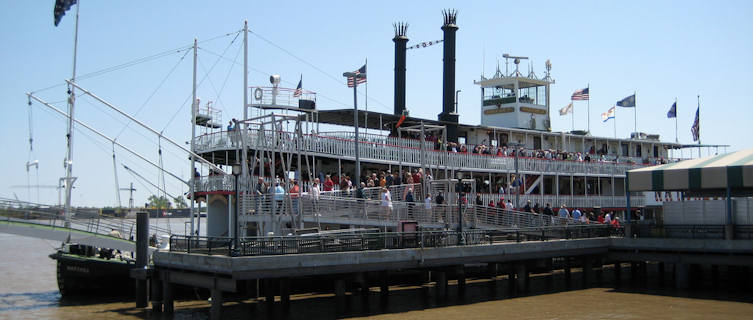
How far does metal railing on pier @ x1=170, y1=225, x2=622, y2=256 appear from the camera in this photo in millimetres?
18506

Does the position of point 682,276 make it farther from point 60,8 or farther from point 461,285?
point 60,8

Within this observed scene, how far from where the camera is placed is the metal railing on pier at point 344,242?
60.7ft

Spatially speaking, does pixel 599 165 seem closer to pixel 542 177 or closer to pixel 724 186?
pixel 542 177

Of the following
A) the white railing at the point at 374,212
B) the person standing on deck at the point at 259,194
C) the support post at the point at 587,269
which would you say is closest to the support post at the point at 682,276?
the support post at the point at 587,269

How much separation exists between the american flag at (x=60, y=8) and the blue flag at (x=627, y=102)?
113 feet

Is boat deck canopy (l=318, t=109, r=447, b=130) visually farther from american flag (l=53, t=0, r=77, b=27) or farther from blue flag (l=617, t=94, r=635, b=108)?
blue flag (l=617, t=94, r=635, b=108)

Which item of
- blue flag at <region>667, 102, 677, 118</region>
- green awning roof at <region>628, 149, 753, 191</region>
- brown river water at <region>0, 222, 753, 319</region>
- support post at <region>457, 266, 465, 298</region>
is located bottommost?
brown river water at <region>0, 222, 753, 319</region>

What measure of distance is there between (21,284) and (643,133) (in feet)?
135

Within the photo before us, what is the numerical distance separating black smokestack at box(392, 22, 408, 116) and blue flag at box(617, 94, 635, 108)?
1538cm

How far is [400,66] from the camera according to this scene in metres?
43.1

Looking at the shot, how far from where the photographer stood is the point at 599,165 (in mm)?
44156

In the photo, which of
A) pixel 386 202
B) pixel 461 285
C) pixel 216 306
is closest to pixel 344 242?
pixel 216 306

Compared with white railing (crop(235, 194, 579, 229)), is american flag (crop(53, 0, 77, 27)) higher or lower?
higher

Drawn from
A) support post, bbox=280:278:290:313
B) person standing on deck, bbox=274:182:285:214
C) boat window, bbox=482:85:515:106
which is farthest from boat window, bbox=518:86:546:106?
support post, bbox=280:278:290:313
